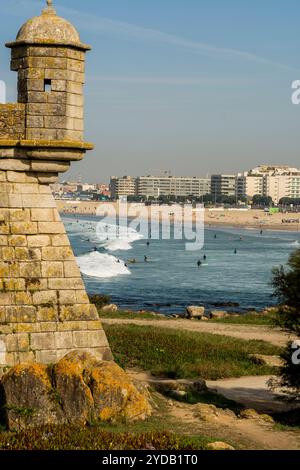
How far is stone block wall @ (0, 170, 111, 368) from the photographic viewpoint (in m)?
13.5

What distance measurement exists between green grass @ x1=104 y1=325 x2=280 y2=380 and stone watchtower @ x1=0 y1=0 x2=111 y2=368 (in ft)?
31.1

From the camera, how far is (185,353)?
26.6 metres

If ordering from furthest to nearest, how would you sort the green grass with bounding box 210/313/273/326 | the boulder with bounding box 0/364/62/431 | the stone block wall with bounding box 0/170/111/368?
the green grass with bounding box 210/313/273/326 → the stone block wall with bounding box 0/170/111/368 → the boulder with bounding box 0/364/62/431

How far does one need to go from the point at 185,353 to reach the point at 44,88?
1488cm

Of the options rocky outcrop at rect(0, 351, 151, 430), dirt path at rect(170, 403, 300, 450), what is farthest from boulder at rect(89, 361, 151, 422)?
dirt path at rect(170, 403, 300, 450)

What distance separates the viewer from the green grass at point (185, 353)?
24125mm

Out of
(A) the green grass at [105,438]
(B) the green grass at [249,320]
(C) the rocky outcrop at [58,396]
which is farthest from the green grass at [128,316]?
(A) the green grass at [105,438]

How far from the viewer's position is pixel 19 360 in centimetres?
1335

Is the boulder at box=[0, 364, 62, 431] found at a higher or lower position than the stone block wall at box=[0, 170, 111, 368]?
lower

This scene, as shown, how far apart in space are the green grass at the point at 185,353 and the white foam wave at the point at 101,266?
40871mm

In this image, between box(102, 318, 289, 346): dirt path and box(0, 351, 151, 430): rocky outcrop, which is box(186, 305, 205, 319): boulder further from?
box(0, 351, 151, 430): rocky outcrop

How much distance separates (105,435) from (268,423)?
5039 millimetres

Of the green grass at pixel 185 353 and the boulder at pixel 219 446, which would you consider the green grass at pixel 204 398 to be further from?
the boulder at pixel 219 446
